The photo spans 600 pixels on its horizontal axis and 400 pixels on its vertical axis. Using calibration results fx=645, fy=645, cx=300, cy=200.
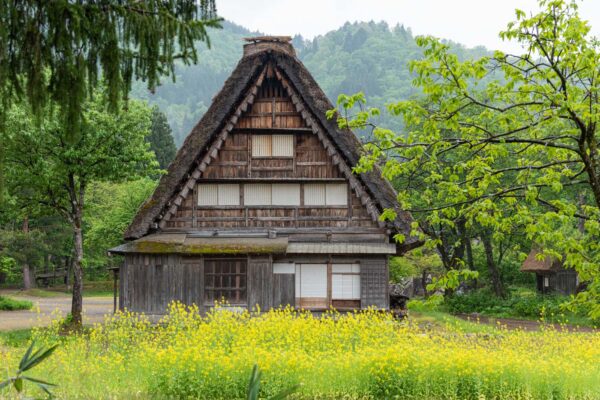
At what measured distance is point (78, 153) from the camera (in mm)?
20047

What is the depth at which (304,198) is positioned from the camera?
2114cm

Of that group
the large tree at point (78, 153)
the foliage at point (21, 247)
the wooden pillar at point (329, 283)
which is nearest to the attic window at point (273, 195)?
the wooden pillar at point (329, 283)

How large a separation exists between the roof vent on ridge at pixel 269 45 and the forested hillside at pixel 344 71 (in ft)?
324

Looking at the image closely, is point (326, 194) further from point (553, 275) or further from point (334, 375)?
point (553, 275)

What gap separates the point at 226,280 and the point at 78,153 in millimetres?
6081

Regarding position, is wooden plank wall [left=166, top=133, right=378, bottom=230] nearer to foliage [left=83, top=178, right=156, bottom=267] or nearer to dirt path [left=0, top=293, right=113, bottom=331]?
dirt path [left=0, top=293, right=113, bottom=331]

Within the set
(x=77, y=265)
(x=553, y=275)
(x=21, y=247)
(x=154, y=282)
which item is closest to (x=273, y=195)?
(x=154, y=282)

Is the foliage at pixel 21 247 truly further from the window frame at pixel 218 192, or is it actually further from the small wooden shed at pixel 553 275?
the small wooden shed at pixel 553 275

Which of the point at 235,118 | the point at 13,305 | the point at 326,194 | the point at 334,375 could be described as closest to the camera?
the point at 334,375

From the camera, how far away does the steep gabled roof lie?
2038cm

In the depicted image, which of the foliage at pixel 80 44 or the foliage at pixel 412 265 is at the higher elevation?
the foliage at pixel 80 44

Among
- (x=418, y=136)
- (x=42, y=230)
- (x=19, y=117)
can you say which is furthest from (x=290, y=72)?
(x=42, y=230)

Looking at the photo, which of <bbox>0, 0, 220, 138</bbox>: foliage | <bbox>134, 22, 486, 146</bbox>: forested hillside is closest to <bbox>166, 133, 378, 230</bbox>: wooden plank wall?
<bbox>0, 0, 220, 138</bbox>: foliage

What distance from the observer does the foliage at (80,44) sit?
5.51 meters
